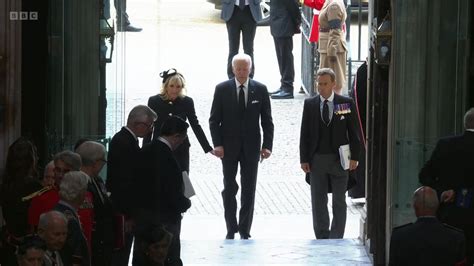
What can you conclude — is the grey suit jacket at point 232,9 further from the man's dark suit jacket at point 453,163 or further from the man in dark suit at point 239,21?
the man's dark suit jacket at point 453,163

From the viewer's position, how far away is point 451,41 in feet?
47.3

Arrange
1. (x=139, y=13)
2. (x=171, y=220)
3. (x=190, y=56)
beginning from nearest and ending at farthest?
(x=171, y=220) < (x=190, y=56) < (x=139, y=13)

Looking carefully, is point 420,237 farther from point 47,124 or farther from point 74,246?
point 47,124

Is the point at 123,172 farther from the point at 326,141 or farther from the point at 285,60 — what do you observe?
the point at 285,60

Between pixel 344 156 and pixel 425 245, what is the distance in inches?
216

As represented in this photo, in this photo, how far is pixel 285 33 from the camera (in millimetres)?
23922

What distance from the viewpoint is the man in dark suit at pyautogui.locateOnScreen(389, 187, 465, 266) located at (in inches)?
434

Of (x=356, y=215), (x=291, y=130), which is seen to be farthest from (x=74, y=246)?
(x=291, y=130)

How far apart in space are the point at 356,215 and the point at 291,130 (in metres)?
4.24

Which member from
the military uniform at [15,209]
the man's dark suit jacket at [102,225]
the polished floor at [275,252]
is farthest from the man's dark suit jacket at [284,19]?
the military uniform at [15,209]

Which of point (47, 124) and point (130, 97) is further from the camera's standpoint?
point (130, 97)

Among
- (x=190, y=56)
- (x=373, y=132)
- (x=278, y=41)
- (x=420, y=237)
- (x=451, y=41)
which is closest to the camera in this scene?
(x=420, y=237)

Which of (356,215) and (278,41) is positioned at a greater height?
(278,41)

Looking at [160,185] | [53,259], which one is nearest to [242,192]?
[160,185]
